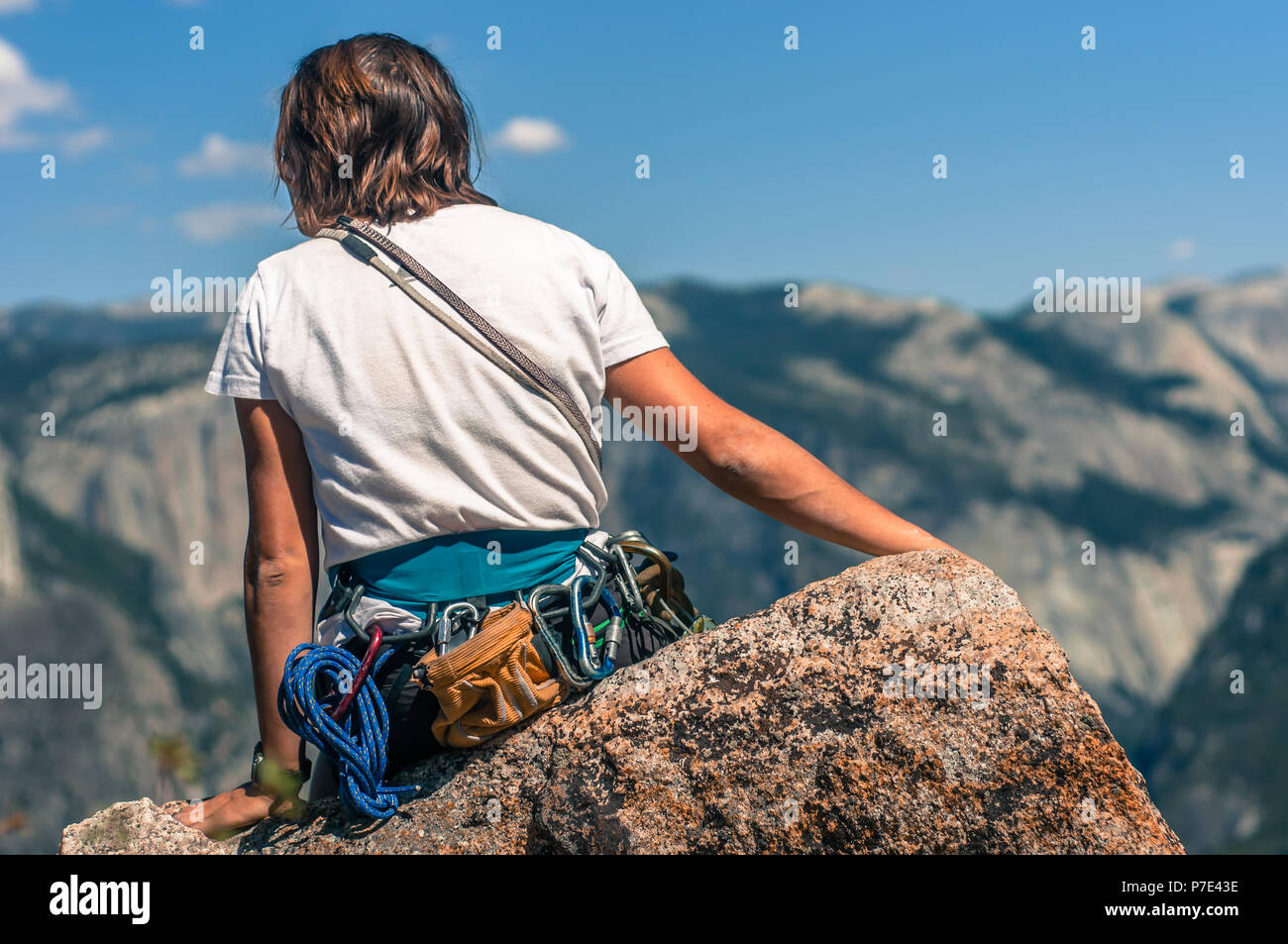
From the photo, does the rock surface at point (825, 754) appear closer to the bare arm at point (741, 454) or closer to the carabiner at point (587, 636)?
the carabiner at point (587, 636)

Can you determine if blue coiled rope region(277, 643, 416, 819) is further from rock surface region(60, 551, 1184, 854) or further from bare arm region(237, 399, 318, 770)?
rock surface region(60, 551, 1184, 854)

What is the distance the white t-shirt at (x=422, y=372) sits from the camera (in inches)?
131

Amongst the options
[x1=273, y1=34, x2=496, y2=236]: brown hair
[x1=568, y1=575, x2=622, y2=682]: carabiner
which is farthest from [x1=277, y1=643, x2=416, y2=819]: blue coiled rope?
[x1=273, y1=34, x2=496, y2=236]: brown hair

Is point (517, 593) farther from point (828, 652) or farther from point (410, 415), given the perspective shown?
point (828, 652)

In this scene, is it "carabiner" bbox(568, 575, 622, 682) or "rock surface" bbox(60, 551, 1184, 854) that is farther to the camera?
"carabiner" bbox(568, 575, 622, 682)

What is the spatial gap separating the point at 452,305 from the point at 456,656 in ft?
3.41

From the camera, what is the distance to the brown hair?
3434 millimetres

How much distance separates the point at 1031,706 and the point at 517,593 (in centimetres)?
163

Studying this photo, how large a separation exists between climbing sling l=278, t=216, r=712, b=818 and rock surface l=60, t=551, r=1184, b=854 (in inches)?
7.1

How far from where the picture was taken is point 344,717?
138 inches

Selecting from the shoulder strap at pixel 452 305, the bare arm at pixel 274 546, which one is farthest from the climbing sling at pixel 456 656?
the bare arm at pixel 274 546

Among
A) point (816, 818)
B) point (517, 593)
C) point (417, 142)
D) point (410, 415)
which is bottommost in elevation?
point (816, 818)

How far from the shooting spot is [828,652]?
3635mm
